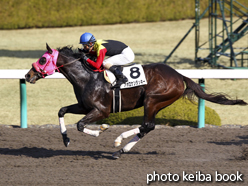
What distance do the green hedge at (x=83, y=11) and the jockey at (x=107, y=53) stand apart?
62.0 feet

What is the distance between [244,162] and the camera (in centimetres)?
537

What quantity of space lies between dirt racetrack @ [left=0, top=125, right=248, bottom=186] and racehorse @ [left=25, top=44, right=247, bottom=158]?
0.36 metres

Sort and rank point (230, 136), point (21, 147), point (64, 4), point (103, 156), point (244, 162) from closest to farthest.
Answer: point (244, 162)
point (103, 156)
point (21, 147)
point (230, 136)
point (64, 4)

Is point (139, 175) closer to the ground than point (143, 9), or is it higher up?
closer to the ground

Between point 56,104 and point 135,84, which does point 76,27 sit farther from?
point 135,84

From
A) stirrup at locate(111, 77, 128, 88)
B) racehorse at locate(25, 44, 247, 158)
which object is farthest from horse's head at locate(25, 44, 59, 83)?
stirrup at locate(111, 77, 128, 88)

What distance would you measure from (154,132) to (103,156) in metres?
1.56

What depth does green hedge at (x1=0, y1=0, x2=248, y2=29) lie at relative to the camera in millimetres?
23875

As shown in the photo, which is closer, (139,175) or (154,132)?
(139,175)

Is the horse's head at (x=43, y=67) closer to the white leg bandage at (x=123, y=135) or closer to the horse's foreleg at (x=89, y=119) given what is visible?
the horse's foreleg at (x=89, y=119)

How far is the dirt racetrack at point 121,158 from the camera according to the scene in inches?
185

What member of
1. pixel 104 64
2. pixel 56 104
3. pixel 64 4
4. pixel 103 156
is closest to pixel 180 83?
pixel 104 64

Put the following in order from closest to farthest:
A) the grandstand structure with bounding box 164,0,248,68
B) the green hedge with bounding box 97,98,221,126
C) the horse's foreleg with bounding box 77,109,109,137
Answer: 1. the horse's foreleg with bounding box 77,109,109,137
2. the green hedge with bounding box 97,98,221,126
3. the grandstand structure with bounding box 164,0,248,68

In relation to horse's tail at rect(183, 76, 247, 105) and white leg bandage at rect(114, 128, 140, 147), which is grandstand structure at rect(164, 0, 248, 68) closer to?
horse's tail at rect(183, 76, 247, 105)
